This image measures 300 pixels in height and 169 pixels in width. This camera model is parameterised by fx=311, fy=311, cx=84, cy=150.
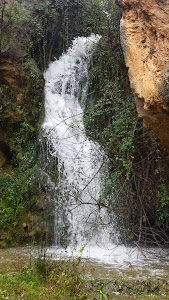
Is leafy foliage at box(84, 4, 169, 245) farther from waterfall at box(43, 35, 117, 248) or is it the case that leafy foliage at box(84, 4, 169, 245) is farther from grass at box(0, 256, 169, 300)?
grass at box(0, 256, 169, 300)

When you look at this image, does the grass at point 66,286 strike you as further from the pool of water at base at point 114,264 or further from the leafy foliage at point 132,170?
the leafy foliage at point 132,170

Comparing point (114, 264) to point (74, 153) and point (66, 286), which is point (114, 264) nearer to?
point (66, 286)

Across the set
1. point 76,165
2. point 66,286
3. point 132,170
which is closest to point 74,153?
point 76,165

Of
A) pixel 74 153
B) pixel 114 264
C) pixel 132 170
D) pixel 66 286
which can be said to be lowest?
pixel 66 286

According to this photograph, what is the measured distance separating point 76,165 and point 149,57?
4.14 m

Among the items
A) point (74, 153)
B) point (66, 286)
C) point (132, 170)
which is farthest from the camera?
point (74, 153)

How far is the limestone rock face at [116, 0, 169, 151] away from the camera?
4.00 metres

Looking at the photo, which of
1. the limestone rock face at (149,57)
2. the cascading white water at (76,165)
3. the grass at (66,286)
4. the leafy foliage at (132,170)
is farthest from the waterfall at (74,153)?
the limestone rock face at (149,57)

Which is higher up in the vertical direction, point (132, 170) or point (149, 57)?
point (149, 57)

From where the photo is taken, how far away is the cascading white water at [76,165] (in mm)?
6691

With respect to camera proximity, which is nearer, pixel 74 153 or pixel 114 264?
pixel 114 264

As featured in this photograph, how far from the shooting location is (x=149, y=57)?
14.4 ft

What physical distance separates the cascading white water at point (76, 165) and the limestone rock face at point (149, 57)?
201 centimetres

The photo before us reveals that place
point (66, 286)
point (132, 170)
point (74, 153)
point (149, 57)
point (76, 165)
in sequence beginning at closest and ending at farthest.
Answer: point (66, 286)
point (149, 57)
point (132, 170)
point (76, 165)
point (74, 153)
